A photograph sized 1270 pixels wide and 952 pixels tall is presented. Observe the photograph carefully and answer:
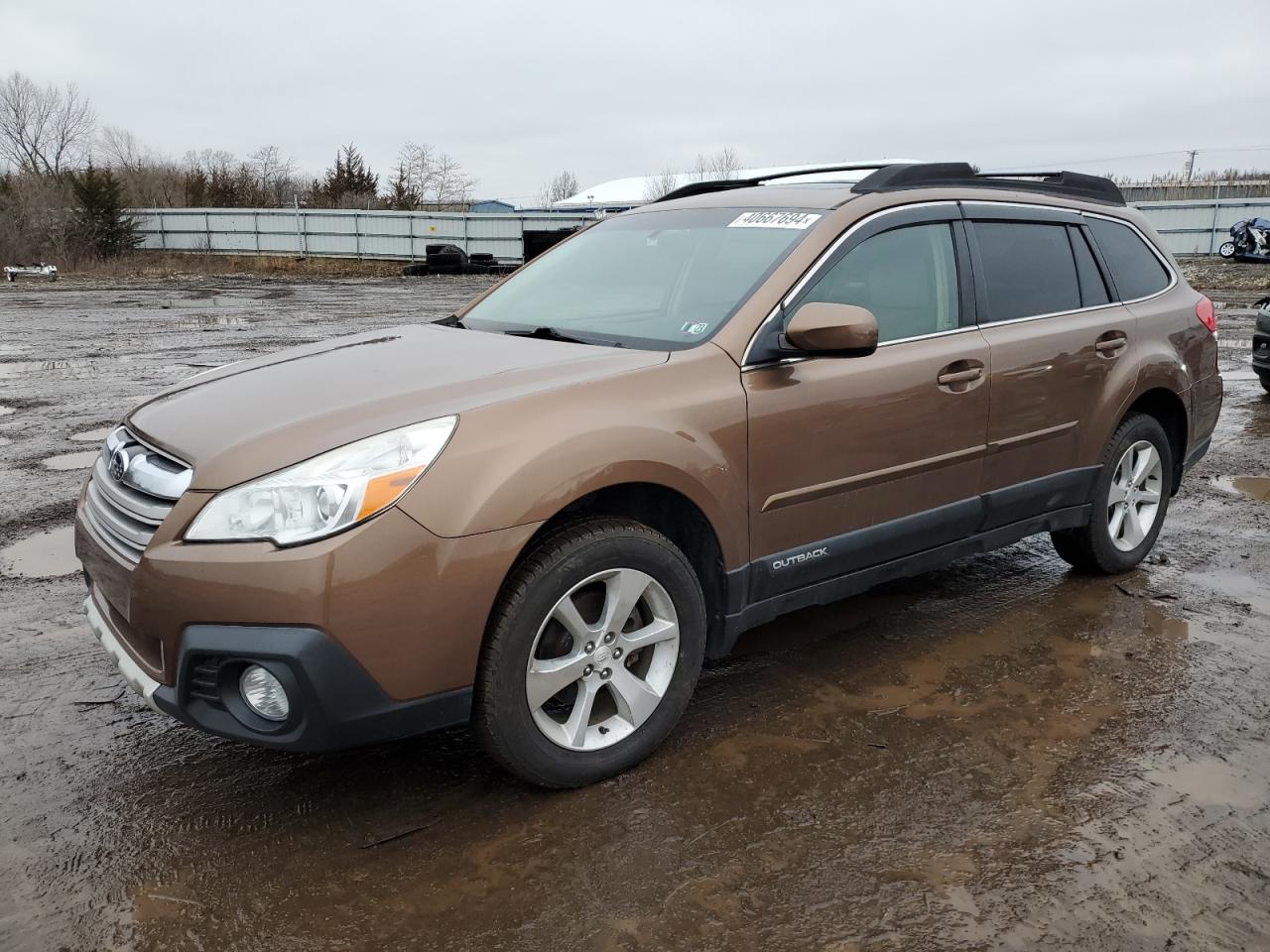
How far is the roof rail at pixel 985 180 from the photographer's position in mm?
3824

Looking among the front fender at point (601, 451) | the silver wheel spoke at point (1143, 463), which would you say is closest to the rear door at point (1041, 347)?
the silver wheel spoke at point (1143, 463)

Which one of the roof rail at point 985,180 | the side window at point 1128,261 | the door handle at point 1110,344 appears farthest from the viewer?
the side window at point 1128,261

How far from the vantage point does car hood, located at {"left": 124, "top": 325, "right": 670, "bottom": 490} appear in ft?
8.51

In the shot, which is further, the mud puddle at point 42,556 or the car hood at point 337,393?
the mud puddle at point 42,556

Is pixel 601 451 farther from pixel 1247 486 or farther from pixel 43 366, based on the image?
pixel 43 366

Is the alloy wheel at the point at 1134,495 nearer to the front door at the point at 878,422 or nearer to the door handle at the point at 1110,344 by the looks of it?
the door handle at the point at 1110,344

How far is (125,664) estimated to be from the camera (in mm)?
2732

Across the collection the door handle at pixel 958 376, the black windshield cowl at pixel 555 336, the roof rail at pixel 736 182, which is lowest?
the door handle at pixel 958 376

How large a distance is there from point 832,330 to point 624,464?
2.66 feet

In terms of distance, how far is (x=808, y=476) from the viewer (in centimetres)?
330

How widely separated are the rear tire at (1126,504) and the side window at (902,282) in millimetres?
1218

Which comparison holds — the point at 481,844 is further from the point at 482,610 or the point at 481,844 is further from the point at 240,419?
the point at 240,419

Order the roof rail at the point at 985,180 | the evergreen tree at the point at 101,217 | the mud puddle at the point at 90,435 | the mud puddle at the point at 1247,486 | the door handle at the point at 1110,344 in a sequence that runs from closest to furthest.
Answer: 1. the roof rail at the point at 985,180
2. the door handle at the point at 1110,344
3. the mud puddle at the point at 1247,486
4. the mud puddle at the point at 90,435
5. the evergreen tree at the point at 101,217

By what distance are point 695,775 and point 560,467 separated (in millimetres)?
1035
